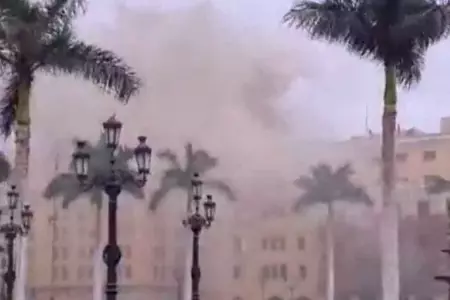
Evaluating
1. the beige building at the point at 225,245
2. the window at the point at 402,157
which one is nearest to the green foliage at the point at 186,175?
the beige building at the point at 225,245

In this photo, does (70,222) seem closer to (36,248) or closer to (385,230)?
(36,248)

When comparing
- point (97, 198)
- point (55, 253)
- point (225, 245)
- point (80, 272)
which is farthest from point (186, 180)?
point (55, 253)

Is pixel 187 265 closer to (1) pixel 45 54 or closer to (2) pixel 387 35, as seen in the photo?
(1) pixel 45 54

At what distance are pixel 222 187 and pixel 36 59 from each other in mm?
15882

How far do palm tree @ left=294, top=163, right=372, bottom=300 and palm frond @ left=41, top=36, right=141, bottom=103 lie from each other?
14.2m

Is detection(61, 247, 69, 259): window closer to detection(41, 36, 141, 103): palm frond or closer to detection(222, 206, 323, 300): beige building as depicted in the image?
detection(222, 206, 323, 300): beige building

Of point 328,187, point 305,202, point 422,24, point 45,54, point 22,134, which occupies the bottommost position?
point 305,202

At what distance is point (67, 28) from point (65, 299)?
17.8 metres

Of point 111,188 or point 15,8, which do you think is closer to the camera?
point 111,188

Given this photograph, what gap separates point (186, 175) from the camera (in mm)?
31734

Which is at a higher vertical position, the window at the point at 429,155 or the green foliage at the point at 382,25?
the green foliage at the point at 382,25

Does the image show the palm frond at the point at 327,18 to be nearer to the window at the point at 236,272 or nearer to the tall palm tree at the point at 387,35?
the tall palm tree at the point at 387,35

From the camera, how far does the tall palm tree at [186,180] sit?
104ft

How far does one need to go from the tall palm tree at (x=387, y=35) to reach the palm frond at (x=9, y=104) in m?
5.01
